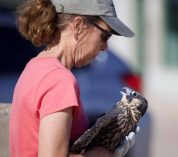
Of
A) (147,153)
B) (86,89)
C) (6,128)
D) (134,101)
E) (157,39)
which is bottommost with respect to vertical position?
(157,39)

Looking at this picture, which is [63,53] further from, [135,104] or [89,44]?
[135,104]

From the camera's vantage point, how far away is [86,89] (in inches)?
254

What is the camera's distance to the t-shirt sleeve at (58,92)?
2.80 m

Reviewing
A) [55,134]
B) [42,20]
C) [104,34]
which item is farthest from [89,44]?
[55,134]

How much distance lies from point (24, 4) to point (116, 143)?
621mm

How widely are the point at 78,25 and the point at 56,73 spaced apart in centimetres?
25

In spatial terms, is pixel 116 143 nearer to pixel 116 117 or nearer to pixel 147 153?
pixel 116 117

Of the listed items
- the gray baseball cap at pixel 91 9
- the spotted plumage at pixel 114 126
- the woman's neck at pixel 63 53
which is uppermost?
the gray baseball cap at pixel 91 9

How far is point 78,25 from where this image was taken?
302cm

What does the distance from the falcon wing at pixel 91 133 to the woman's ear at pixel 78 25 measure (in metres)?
0.31

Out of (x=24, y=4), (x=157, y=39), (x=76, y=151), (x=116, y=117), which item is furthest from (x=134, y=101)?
(x=157, y=39)

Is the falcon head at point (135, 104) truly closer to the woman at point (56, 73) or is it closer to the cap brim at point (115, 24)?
the woman at point (56, 73)

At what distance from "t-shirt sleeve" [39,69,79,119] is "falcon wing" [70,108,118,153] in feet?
0.53

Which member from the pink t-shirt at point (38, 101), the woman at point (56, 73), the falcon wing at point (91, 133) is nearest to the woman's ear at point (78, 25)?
the woman at point (56, 73)
